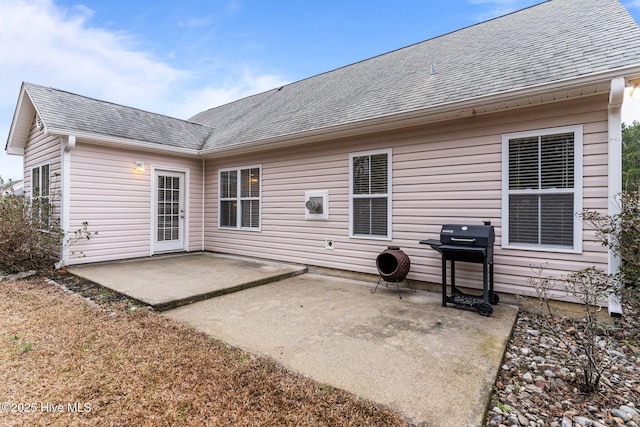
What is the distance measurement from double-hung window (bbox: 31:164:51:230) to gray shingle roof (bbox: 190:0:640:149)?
3404 mm

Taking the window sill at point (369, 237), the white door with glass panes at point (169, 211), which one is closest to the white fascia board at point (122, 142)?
the white door with glass panes at point (169, 211)

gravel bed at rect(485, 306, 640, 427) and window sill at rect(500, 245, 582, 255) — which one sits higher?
window sill at rect(500, 245, 582, 255)

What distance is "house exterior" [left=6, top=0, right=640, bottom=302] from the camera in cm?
352

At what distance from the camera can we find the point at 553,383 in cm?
216

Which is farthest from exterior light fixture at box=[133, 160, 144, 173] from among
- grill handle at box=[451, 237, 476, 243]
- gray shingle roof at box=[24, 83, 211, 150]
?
grill handle at box=[451, 237, 476, 243]

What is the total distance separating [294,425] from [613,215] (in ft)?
12.5

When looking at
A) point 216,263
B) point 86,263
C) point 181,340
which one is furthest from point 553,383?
point 86,263

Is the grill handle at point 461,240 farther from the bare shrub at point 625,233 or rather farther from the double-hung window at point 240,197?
the double-hung window at point 240,197

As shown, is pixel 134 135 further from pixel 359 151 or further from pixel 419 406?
pixel 419 406

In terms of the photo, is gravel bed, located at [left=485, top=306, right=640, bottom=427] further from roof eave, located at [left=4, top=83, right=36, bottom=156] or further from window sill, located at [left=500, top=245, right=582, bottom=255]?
roof eave, located at [left=4, top=83, right=36, bottom=156]

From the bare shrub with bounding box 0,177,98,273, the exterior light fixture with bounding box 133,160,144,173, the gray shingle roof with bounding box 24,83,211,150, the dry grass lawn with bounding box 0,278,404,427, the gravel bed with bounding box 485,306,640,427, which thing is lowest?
the gravel bed with bounding box 485,306,640,427

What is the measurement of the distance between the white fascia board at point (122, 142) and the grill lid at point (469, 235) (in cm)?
601

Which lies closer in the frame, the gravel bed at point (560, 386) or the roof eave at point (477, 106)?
the gravel bed at point (560, 386)

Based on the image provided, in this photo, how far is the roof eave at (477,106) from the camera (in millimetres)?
3141
